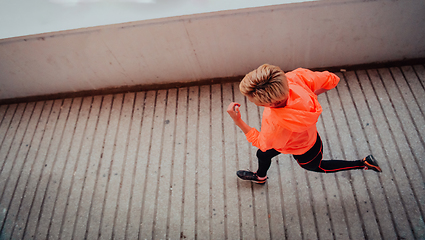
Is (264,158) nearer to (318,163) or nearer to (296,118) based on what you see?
(318,163)

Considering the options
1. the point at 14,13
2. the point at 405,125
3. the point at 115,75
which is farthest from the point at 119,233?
the point at 405,125

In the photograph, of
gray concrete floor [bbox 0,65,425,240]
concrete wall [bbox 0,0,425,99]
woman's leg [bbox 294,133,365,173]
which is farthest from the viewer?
concrete wall [bbox 0,0,425,99]

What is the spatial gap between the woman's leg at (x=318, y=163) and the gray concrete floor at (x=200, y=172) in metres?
0.27

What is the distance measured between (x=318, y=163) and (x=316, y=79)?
22.7 inches

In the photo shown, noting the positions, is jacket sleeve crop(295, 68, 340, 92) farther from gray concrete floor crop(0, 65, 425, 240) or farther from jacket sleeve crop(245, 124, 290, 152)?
gray concrete floor crop(0, 65, 425, 240)

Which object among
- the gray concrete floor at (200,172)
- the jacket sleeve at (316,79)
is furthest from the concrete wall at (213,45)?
the jacket sleeve at (316,79)

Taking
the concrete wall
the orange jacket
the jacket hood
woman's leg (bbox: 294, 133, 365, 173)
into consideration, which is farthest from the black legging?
the concrete wall

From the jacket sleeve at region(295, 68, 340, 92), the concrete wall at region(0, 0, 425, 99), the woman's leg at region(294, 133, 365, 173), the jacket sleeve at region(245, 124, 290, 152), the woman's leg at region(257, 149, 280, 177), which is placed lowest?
the jacket sleeve at region(245, 124, 290, 152)

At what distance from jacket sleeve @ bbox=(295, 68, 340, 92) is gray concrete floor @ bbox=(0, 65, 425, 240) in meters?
0.88

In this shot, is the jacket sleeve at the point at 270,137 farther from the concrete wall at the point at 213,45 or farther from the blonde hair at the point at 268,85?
the concrete wall at the point at 213,45

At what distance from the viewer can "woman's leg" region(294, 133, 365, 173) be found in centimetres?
147

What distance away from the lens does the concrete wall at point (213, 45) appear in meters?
1.90

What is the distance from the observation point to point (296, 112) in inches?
40.7

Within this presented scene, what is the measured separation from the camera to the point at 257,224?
71.3 inches
